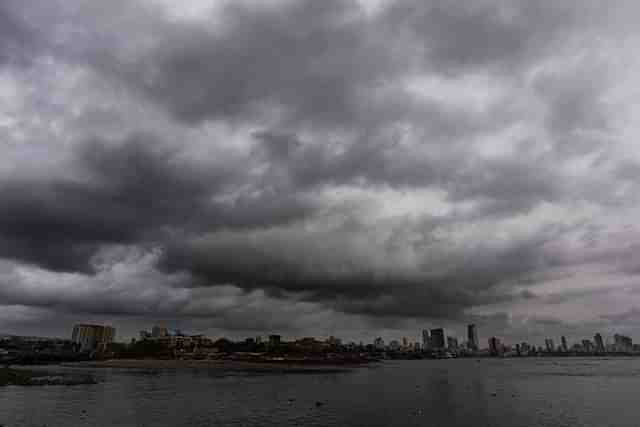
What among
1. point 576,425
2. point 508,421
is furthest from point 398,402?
point 576,425

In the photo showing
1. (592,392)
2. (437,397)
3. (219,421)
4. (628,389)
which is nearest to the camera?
(219,421)

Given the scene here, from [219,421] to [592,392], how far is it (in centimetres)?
10580

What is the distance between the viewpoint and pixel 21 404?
94.4 m

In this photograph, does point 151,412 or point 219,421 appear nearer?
point 219,421

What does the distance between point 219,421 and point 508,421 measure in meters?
A: 48.6

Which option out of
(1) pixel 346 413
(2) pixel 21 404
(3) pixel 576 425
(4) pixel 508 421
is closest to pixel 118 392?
(2) pixel 21 404

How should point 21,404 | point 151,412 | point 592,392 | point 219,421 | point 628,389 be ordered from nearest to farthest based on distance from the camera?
point 219,421, point 151,412, point 21,404, point 592,392, point 628,389

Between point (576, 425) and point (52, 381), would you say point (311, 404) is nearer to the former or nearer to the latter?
A: point (576, 425)

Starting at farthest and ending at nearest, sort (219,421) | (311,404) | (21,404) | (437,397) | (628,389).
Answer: (628,389)
(437,397)
(311,404)
(21,404)
(219,421)

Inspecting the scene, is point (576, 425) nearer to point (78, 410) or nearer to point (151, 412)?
point (151, 412)

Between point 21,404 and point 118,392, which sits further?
point 118,392

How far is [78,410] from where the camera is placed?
87.9m

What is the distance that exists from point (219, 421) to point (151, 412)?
18.1 metres

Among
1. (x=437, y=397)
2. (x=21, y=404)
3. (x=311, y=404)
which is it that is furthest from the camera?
(x=437, y=397)
